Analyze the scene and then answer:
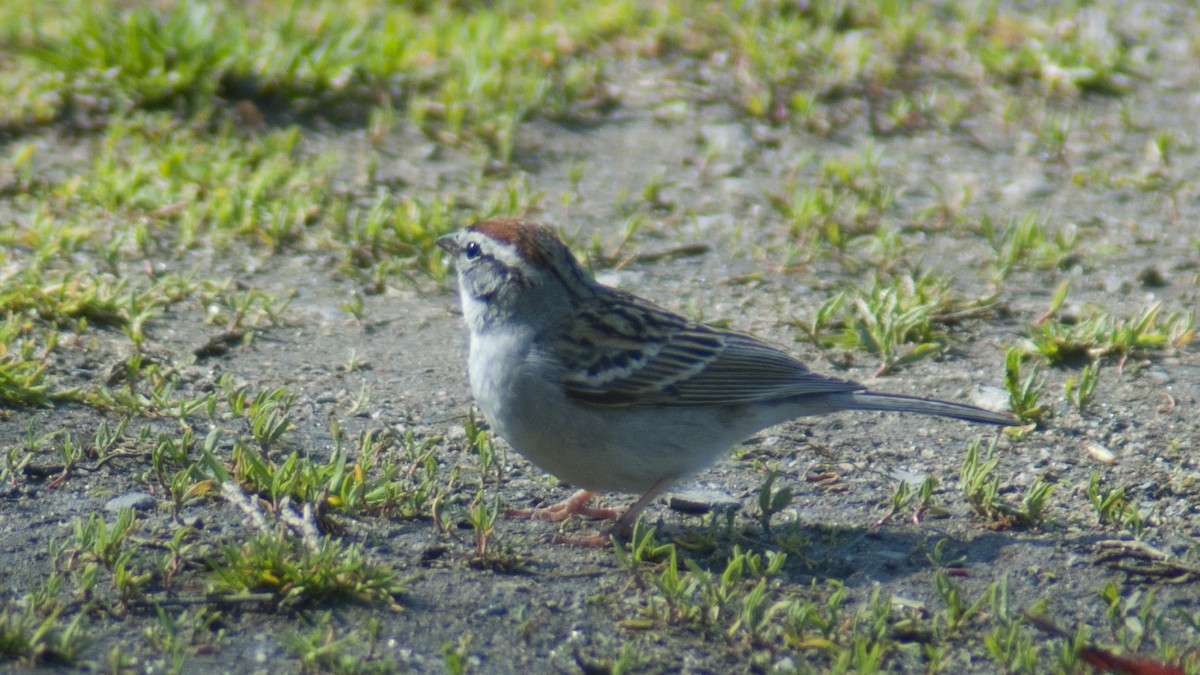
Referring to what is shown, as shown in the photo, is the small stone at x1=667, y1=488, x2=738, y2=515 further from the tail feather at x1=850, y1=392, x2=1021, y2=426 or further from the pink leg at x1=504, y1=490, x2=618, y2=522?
the tail feather at x1=850, y1=392, x2=1021, y2=426

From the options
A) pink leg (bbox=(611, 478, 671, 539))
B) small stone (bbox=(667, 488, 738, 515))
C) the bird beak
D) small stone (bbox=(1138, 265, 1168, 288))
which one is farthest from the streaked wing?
small stone (bbox=(1138, 265, 1168, 288))

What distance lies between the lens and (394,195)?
23.9 ft

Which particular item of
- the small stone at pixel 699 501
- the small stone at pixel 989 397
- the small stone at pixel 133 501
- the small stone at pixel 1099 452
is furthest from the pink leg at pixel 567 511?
the small stone at pixel 1099 452

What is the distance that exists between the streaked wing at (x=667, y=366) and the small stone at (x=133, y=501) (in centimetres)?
146

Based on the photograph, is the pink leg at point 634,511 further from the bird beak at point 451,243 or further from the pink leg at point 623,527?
the bird beak at point 451,243

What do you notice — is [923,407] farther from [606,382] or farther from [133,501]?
[133,501]

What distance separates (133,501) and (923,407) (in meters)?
2.73

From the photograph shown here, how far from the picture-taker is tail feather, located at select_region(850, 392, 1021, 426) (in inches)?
181

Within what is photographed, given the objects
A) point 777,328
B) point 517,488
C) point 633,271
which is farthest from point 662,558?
point 633,271

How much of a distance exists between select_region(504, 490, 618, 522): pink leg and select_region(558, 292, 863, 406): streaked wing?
43 cm

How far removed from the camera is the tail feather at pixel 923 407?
4609mm

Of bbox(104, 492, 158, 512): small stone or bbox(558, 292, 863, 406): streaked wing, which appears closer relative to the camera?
bbox(104, 492, 158, 512): small stone

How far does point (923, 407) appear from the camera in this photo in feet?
15.1

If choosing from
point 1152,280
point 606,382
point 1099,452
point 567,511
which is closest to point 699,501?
point 567,511
